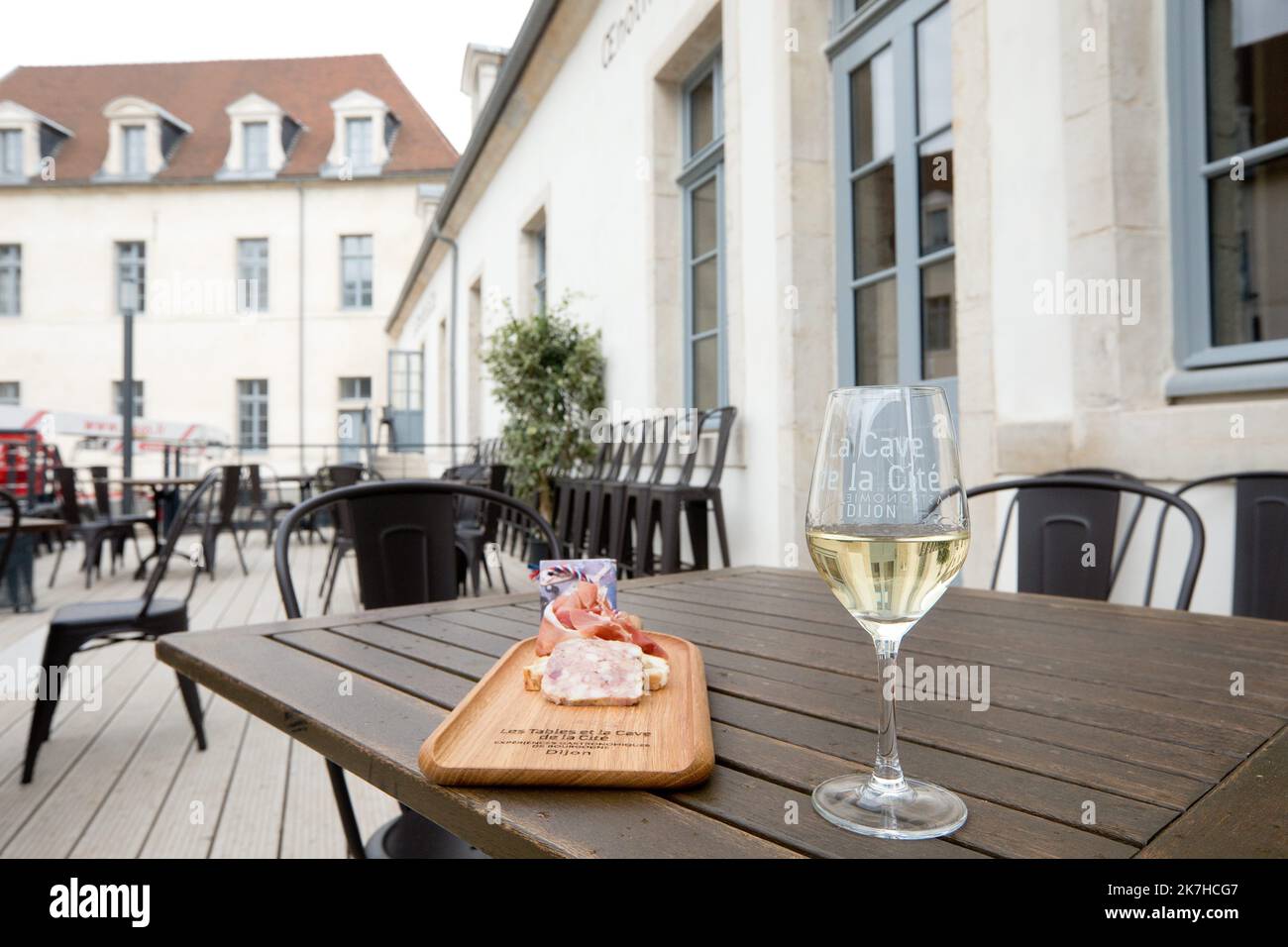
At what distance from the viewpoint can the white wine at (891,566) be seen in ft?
1.76

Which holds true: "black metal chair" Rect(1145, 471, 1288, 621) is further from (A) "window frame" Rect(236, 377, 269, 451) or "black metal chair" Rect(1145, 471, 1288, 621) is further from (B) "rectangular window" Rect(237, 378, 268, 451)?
(A) "window frame" Rect(236, 377, 269, 451)

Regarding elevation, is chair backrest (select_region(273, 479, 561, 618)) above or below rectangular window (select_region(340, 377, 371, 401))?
below

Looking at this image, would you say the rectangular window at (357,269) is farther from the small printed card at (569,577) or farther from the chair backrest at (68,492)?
the small printed card at (569,577)

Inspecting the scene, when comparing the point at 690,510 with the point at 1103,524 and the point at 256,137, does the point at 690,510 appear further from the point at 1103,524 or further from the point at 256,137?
the point at 256,137

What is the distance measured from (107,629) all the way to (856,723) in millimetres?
2840

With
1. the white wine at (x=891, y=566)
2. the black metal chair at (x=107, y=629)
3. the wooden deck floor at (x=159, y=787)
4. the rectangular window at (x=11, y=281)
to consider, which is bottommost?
the wooden deck floor at (x=159, y=787)

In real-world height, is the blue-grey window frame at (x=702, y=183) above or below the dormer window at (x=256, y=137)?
below

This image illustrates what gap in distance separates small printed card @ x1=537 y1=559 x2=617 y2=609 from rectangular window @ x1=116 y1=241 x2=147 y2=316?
24.2 meters

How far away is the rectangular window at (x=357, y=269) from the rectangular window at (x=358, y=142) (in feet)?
7.17

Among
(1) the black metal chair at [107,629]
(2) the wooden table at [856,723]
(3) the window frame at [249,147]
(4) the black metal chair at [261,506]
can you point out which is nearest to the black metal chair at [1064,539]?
(2) the wooden table at [856,723]

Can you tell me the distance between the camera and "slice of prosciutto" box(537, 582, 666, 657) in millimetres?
832

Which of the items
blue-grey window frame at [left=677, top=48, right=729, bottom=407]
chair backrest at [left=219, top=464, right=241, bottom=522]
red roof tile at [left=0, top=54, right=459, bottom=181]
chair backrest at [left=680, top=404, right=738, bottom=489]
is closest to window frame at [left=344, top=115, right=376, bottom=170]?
red roof tile at [left=0, top=54, right=459, bottom=181]
